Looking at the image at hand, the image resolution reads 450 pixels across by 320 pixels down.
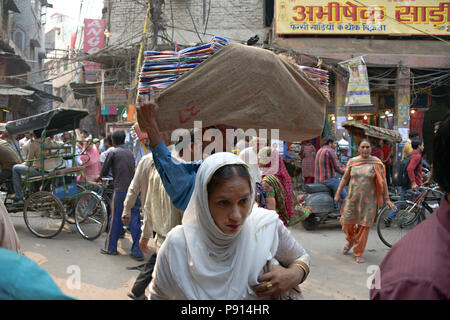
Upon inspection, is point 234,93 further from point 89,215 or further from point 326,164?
point 326,164

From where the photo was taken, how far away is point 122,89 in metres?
16.6

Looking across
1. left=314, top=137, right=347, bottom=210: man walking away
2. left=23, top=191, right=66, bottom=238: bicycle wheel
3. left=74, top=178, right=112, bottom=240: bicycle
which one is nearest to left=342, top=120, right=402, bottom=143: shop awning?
left=314, top=137, right=347, bottom=210: man walking away

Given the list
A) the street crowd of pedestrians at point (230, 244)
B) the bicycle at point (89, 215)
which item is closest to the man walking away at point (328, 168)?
the bicycle at point (89, 215)

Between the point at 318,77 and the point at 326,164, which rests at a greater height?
the point at 318,77

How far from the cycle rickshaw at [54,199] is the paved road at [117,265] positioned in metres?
0.24

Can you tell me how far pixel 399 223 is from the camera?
6.69 meters

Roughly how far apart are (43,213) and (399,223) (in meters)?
6.43

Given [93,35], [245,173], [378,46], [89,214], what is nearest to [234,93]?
[245,173]

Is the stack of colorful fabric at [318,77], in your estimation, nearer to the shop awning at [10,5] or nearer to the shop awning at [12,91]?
the shop awning at [12,91]

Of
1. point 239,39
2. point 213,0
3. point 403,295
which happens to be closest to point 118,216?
point 403,295

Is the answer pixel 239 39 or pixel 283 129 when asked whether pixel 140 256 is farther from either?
pixel 239 39

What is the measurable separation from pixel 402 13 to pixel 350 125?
18.1 ft

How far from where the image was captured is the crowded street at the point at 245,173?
1.56 m
